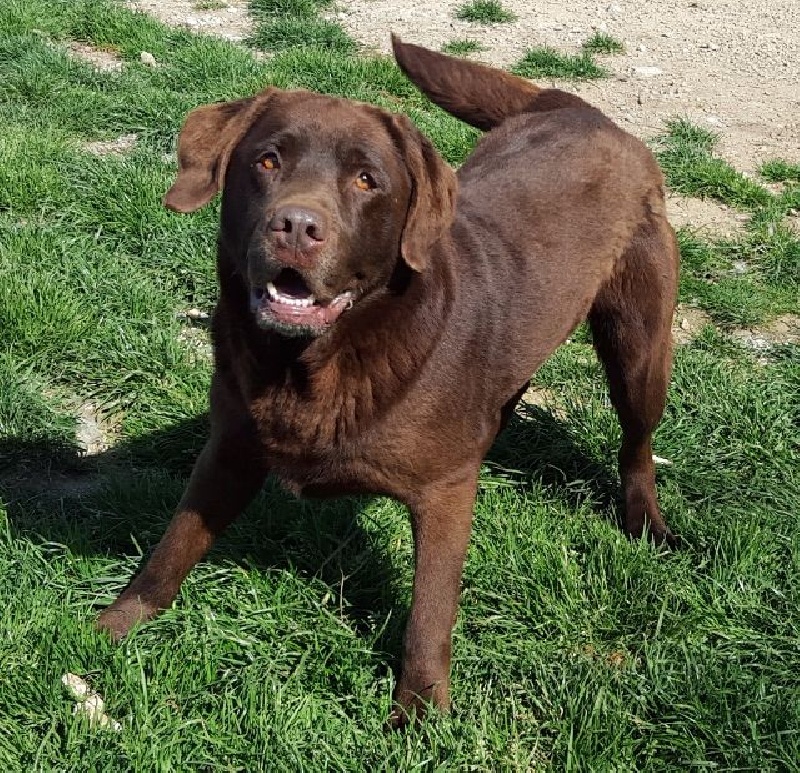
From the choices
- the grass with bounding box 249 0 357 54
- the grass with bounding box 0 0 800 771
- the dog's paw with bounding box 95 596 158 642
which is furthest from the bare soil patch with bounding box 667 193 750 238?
the dog's paw with bounding box 95 596 158 642

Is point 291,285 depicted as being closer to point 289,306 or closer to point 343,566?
point 289,306

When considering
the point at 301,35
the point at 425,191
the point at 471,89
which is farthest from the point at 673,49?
the point at 425,191

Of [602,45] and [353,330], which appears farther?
[602,45]

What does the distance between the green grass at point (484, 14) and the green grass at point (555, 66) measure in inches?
42.3

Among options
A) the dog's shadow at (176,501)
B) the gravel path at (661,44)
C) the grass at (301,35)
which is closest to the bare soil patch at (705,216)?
the gravel path at (661,44)

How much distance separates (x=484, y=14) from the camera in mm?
7855

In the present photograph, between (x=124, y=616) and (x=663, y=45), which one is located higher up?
(x=124, y=616)

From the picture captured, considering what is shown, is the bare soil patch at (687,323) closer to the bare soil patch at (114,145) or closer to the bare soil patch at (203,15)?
the bare soil patch at (114,145)

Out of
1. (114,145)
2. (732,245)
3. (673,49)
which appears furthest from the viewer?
(673,49)

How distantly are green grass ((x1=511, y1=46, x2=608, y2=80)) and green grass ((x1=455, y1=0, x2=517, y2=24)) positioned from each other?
108 cm

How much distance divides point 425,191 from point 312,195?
36 cm

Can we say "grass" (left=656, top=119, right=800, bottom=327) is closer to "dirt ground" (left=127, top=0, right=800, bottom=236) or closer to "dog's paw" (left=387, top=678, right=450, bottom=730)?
"dirt ground" (left=127, top=0, right=800, bottom=236)

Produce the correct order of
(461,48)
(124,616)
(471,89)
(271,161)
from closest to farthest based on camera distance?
(271,161)
(124,616)
(471,89)
(461,48)

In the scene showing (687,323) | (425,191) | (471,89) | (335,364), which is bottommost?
(687,323)
